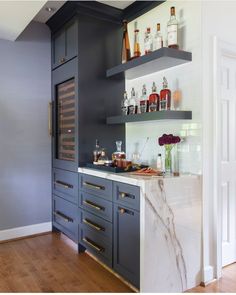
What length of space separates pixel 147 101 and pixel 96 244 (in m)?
1.45

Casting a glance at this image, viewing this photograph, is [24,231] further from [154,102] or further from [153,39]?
[153,39]

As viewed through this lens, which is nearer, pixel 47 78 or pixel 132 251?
pixel 132 251

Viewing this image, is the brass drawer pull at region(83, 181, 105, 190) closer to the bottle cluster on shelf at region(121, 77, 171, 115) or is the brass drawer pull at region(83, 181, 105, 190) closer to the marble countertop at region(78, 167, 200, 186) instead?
the marble countertop at region(78, 167, 200, 186)

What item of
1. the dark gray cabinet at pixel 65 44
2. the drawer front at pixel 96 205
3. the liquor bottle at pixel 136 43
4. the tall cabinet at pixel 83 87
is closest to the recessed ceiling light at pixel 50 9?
the tall cabinet at pixel 83 87

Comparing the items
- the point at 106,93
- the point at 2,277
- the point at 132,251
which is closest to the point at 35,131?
the point at 106,93

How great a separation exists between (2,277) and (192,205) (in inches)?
69.0

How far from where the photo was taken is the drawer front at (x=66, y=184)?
9.60 ft

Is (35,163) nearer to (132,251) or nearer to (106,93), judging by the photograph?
(106,93)

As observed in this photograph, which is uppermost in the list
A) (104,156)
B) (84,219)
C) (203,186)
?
(104,156)

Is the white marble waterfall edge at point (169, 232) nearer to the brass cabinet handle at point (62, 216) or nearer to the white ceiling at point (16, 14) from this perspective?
the brass cabinet handle at point (62, 216)

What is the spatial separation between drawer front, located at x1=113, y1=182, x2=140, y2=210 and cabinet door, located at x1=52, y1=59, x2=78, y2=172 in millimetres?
754

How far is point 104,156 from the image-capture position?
2.87 meters

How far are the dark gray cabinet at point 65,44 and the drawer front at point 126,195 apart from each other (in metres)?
1.52

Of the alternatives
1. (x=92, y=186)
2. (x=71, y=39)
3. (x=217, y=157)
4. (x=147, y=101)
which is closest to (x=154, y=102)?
(x=147, y=101)
